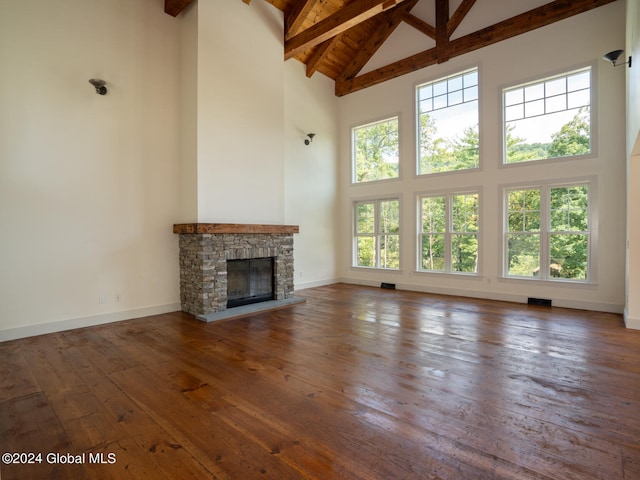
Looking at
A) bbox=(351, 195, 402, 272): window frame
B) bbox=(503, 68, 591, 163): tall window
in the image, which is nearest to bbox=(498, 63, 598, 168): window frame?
bbox=(503, 68, 591, 163): tall window

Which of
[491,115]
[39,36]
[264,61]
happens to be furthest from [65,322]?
[491,115]

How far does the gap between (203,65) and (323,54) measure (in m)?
3.22

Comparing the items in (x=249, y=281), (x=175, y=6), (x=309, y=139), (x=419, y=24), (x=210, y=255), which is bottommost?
(x=249, y=281)

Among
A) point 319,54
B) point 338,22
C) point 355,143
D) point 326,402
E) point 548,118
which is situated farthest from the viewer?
point 355,143

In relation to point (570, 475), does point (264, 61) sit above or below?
Answer: above

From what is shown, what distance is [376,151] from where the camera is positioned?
7664 mm

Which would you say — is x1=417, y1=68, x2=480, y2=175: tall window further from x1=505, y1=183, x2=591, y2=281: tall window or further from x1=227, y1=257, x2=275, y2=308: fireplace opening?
x1=227, y1=257, x2=275, y2=308: fireplace opening

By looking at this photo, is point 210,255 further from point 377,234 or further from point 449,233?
point 449,233

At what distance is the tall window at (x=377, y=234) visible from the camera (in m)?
7.36

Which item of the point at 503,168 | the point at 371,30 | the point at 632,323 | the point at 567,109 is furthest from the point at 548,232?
the point at 371,30

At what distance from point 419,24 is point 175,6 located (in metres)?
4.71

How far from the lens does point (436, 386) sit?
2586 mm

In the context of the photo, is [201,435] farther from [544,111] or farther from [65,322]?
[544,111]

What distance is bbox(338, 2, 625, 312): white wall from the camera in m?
4.89
